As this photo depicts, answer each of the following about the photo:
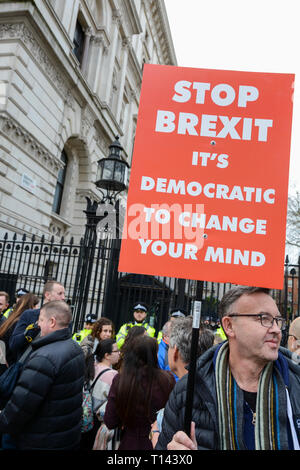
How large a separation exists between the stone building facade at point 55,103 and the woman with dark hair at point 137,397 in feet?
30.1

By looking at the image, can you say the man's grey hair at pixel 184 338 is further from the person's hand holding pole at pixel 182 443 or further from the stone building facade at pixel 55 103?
the stone building facade at pixel 55 103

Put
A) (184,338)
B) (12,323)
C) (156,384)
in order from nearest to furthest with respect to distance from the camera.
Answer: (184,338) < (156,384) < (12,323)

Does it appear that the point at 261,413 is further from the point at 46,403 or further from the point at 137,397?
the point at 46,403

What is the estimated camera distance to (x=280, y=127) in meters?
2.20

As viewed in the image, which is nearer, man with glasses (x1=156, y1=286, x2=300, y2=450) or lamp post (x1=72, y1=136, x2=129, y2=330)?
man with glasses (x1=156, y1=286, x2=300, y2=450)

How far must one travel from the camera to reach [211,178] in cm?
216

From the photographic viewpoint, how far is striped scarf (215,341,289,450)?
5.46ft

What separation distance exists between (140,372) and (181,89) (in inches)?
90.8

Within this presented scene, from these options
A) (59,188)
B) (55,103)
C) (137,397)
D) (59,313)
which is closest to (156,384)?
(137,397)

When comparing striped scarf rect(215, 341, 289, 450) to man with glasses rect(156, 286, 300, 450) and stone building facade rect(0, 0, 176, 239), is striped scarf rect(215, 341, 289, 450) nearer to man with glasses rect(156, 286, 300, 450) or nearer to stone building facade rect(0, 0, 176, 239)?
man with glasses rect(156, 286, 300, 450)

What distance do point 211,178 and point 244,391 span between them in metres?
1.22

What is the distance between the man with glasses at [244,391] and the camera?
66.5 inches

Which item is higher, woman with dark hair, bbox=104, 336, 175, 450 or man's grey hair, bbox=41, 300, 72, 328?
man's grey hair, bbox=41, 300, 72, 328

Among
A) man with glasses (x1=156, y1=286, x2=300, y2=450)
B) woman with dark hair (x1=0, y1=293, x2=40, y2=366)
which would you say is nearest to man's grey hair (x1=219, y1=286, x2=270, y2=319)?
man with glasses (x1=156, y1=286, x2=300, y2=450)
